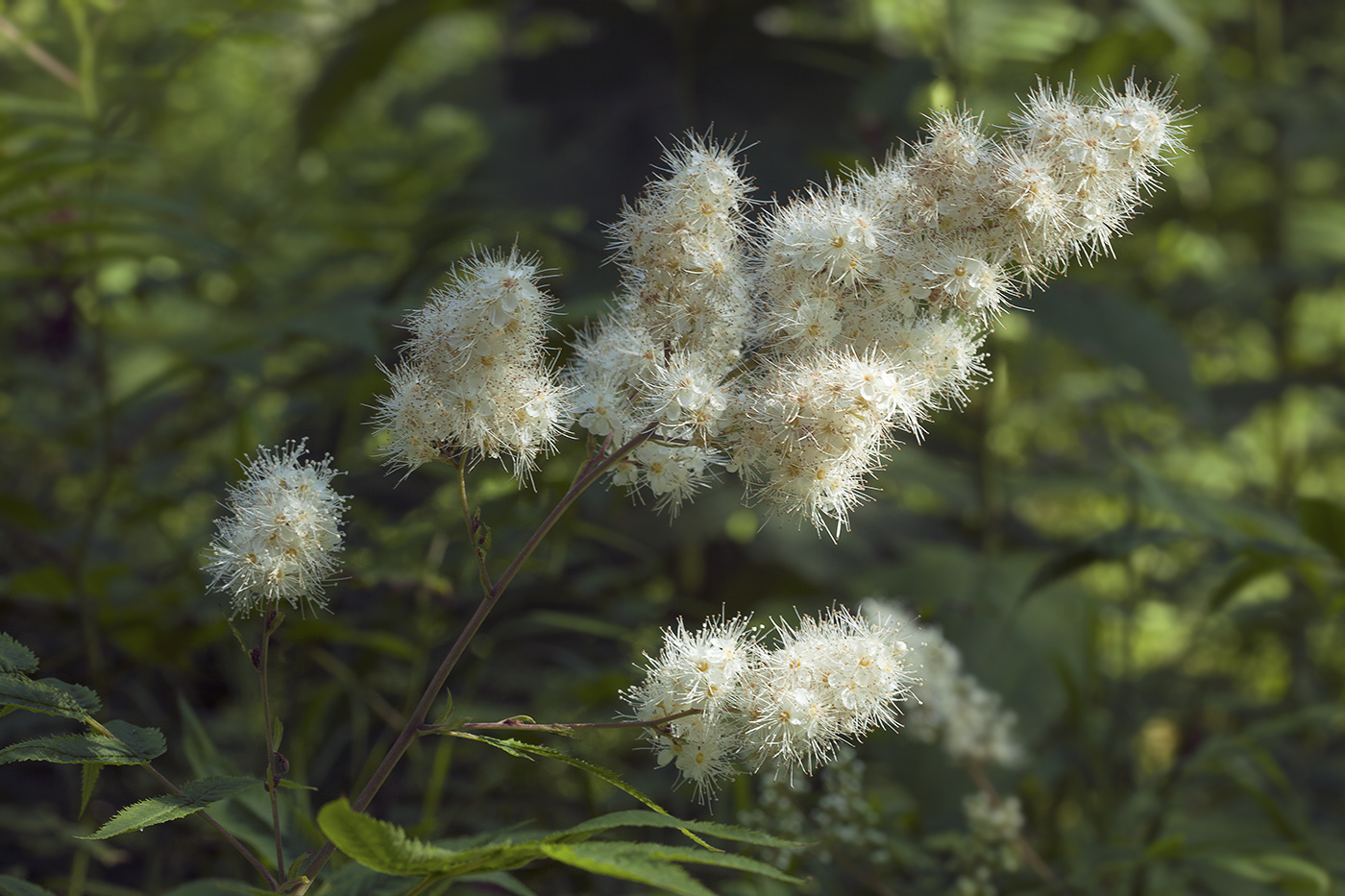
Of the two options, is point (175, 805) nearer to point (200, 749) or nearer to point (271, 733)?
point (271, 733)

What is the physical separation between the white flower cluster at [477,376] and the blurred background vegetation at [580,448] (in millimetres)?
290

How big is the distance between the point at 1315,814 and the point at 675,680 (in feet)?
6.38

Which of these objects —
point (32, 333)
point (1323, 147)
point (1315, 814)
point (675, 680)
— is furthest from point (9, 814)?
point (1323, 147)

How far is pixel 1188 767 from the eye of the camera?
1.41m

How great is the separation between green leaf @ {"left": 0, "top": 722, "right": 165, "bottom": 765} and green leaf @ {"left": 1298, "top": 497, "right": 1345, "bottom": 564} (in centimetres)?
117

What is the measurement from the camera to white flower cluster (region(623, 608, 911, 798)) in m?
0.71

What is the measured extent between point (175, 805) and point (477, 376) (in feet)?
1.13

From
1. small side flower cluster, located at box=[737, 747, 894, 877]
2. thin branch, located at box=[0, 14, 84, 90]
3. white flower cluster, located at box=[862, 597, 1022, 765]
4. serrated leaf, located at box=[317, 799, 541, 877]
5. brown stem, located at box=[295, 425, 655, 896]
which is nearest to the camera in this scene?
serrated leaf, located at box=[317, 799, 541, 877]

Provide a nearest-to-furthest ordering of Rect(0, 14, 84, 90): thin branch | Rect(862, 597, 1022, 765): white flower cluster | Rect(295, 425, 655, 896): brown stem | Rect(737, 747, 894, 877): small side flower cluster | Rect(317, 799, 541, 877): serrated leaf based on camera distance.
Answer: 1. Rect(317, 799, 541, 877): serrated leaf
2. Rect(295, 425, 655, 896): brown stem
3. Rect(737, 747, 894, 877): small side flower cluster
4. Rect(862, 597, 1022, 765): white flower cluster
5. Rect(0, 14, 84, 90): thin branch

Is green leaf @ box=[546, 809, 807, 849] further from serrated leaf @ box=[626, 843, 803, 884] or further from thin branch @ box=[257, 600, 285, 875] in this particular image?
thin branch @ box=[257, 600, 285, 875]

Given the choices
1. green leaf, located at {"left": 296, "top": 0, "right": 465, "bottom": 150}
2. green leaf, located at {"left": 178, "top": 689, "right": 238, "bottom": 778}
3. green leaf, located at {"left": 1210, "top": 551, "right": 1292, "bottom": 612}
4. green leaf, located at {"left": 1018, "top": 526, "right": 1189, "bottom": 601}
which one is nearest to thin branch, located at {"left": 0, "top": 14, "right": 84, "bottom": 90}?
green leaf, located at {"left": 296, "top": 0, "right": 465, "bottom": 150}

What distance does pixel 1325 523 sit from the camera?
1126mm

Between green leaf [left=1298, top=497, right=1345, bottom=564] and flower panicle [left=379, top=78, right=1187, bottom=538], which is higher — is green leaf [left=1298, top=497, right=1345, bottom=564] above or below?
above

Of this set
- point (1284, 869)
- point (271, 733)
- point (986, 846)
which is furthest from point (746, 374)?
point (1284, 869)
